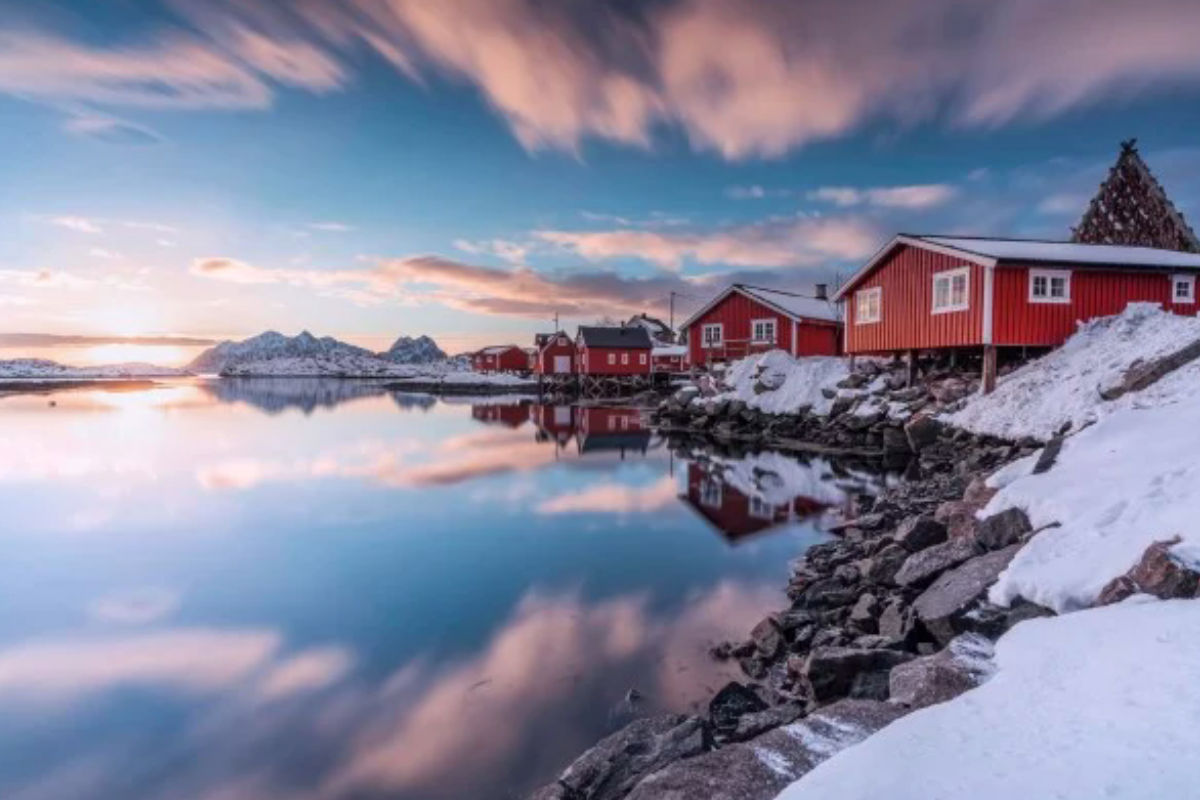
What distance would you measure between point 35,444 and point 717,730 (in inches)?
1371

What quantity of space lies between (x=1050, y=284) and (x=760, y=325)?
16.8m

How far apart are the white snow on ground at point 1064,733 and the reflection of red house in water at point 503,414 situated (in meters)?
35.5

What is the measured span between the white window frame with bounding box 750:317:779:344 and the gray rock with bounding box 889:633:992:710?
31.4 metres

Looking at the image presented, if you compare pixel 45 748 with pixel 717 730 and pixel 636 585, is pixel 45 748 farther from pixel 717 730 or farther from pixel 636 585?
pixel 636 585

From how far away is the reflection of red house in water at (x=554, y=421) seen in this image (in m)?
33.8

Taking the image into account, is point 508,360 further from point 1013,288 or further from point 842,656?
point 842,656

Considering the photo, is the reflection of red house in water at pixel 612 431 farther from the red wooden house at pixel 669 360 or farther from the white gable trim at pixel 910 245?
the red wooden house at pixel 669 360

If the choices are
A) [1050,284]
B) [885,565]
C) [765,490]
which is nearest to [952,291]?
[1050,284]

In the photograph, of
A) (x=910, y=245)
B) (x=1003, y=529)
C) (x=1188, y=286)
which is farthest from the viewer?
(x=910, y=245)

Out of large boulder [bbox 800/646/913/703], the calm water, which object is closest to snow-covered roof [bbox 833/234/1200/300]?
the calm water

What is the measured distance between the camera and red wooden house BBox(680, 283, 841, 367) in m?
35.1

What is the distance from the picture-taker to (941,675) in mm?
4703

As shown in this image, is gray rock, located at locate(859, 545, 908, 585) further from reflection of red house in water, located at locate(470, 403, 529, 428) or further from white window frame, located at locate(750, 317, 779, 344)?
reflection of red house in water, located at locate(470, 403, 529, 428)

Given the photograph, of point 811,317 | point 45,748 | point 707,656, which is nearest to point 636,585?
point 707,656
